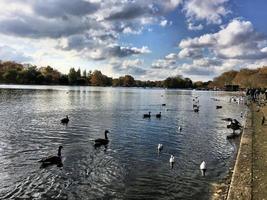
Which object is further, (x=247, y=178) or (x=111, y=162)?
(x=111, y=162)

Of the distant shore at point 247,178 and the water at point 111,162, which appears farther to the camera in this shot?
the water at point 111,162

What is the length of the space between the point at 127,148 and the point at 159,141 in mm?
4575

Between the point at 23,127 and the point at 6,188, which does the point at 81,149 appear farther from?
the point at 23,127

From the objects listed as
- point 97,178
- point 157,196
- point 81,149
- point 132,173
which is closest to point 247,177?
point 157,196

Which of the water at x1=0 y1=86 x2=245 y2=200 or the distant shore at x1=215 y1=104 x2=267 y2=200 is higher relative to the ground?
the distant shore at x1=215 y1=104 x2=267 y2=200

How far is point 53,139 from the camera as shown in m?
29.8

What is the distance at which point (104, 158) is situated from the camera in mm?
23344

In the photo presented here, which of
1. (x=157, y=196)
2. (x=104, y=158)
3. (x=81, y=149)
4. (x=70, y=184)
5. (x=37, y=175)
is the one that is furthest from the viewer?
(x=81, y=149)

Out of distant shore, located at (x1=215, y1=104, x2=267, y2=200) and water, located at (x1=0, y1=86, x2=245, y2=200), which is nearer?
distant shore, located at (x1=215, y1=104, x2=267, y2=200)

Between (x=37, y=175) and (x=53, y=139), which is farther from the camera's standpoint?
(x=53, y=139)

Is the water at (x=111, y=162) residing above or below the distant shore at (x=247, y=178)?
below

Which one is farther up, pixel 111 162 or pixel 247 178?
pixel 247 178

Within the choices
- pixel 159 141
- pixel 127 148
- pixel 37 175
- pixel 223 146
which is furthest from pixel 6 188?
pixel 223 146

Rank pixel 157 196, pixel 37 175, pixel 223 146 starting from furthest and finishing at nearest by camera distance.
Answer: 1. pixel 223 146
2. pixel 37 175
3. pixel 157 196
